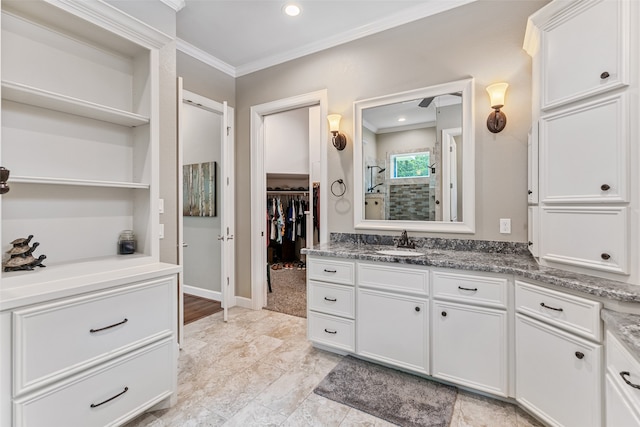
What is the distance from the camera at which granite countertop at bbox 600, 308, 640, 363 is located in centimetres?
97

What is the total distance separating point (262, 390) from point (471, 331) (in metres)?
1.49

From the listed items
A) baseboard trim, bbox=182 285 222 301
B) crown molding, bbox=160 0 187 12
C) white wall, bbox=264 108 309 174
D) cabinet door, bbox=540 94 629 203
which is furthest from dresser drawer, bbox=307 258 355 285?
white wall, bbox=264 108 309 174

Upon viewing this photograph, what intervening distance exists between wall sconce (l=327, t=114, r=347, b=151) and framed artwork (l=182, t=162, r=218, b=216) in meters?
1.83

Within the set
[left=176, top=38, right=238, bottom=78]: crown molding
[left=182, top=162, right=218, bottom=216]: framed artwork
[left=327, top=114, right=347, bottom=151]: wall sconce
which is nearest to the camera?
[left=327, top=114, right=347, bottom=151]: wall sconce

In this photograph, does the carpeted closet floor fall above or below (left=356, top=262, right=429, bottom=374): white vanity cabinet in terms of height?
below

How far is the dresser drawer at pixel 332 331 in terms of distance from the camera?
7.60 feet

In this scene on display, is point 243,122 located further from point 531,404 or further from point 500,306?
point 531,404

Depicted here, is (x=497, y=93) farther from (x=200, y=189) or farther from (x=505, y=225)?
(x=200, y=189)

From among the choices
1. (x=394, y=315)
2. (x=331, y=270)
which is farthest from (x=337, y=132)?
(x=394, y=315)

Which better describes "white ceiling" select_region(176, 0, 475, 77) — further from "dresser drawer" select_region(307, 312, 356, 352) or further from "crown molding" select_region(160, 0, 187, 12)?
"dresser drawer" select_region(307, 312, 356, 352)

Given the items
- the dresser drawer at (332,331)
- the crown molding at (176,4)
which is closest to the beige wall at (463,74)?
the dresser drawer at (332,331)

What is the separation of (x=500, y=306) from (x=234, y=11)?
3.12m

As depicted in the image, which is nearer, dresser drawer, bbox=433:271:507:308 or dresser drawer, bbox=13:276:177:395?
dresser drawer, bbox=13:276:177:395

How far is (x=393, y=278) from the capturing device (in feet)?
6.93
